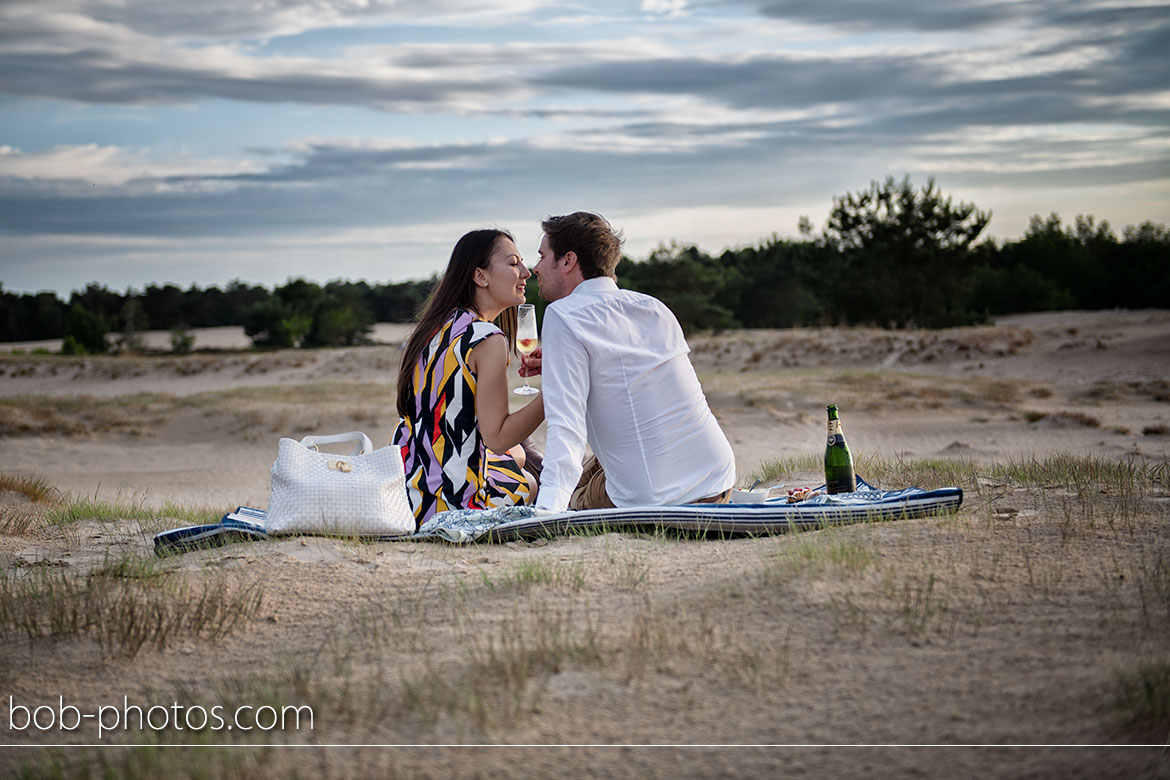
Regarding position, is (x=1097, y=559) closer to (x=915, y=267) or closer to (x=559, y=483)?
(x=559, y=483)

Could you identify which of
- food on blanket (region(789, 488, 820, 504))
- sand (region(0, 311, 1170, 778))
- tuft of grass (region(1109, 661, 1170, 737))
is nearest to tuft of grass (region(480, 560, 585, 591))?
sand (region(0, 311, 1170, 778))

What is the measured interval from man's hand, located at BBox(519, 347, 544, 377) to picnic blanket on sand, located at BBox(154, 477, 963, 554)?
0.68 m

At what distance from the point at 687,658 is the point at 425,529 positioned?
2.18 m

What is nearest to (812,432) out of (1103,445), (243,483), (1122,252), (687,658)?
(1103,445)

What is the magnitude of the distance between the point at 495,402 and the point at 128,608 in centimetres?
189

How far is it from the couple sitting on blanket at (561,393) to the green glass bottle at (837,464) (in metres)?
0.61

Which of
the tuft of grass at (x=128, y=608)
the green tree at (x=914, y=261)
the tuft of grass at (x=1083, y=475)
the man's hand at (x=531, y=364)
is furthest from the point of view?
the green tree at (x=914, y=261)

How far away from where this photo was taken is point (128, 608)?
3805 millimetres

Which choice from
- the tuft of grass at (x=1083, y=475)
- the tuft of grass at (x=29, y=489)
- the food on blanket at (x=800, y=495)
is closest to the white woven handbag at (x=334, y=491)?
the food on blanket at (x=800, y=495)

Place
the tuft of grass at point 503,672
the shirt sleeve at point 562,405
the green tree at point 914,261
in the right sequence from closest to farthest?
the tuft of grass at point 503,672 → the shirt sleeve at point 562,405 → the green tree at point 914,261

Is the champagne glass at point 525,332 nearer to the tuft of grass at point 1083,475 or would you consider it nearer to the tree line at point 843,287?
the tuft of grass at point 1083,475

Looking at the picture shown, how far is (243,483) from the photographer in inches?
495

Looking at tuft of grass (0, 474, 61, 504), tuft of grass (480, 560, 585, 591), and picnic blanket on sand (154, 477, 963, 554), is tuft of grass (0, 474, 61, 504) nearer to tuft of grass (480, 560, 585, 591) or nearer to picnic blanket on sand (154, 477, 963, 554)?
picnic blanket on sand (154, 477, 963, 554)

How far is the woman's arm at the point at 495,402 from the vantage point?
4871 millimetres
